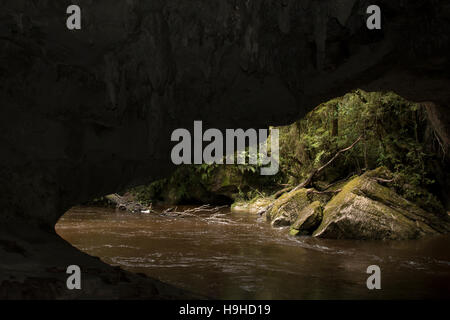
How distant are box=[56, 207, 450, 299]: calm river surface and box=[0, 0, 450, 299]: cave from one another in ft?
4.01

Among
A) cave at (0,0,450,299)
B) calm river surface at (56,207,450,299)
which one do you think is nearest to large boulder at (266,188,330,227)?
calm river surface at (56,207,450,299)

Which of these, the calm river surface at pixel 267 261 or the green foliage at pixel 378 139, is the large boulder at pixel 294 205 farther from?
the green foliage at pixel 378 139

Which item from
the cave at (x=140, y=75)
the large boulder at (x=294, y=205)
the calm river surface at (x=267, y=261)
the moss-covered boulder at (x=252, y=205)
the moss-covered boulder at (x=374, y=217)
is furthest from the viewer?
the moss-covered boulder at (x=252, y=205)

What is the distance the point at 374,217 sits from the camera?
783 cm

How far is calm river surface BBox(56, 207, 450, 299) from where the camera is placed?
4195 millimetres

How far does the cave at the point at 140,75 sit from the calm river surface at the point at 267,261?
4.01 ft

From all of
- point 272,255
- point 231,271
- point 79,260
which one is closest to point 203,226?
point 272,255

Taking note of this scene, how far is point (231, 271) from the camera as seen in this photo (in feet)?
16.6

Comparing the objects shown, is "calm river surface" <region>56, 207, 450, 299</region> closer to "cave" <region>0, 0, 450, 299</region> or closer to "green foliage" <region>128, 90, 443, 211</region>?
"cave" <region>0, 0, 450, 299</region>

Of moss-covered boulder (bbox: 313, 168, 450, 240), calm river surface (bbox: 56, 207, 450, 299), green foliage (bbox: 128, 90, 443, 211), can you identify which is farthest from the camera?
green foliage (bbox: 128, 90, 443, 211)

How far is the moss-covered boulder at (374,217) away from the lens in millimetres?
7711

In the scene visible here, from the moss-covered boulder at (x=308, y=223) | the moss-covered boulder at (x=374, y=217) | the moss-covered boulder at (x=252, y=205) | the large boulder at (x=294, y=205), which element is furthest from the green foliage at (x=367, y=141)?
the moss-covered boulder at (x=308, y=223)

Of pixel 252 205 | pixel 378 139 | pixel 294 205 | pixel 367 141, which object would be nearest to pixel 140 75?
pixel 294 205
